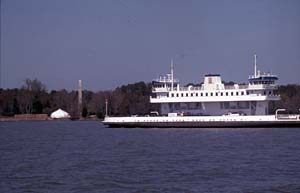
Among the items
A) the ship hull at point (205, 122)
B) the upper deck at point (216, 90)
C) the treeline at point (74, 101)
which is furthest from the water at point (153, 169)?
the treeline at point (74, 101)

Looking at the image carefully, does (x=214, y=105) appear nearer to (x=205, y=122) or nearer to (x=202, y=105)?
(x=202, y=105)

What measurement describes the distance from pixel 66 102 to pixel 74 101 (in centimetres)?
392

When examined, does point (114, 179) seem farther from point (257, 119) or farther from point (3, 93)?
point (3, 93)

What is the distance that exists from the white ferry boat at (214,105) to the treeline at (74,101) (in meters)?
47.7

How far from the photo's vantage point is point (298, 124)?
232 ft

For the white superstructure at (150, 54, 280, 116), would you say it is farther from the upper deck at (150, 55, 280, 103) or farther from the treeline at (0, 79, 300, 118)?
the treeline at (0, 79, 300, 118)

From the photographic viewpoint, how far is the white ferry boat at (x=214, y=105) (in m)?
72.2

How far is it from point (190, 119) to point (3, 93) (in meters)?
79.4

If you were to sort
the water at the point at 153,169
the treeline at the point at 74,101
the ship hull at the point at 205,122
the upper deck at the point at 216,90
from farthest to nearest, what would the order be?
the treeline at the point at 74,101 → the upper deck at the point at 216,90 → the ship hull at the point at 205,122 → the water at the point at 153,169

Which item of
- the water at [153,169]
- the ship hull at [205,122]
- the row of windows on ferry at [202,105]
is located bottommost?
the water at [153,169]

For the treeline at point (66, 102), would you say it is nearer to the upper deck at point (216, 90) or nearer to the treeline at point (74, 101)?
the treeline at point (74, 101)

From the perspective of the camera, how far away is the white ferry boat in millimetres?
72188

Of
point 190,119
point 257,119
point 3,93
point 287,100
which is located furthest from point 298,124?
point 3,93

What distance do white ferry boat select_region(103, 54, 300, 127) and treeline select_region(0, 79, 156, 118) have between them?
48989 millimetres
